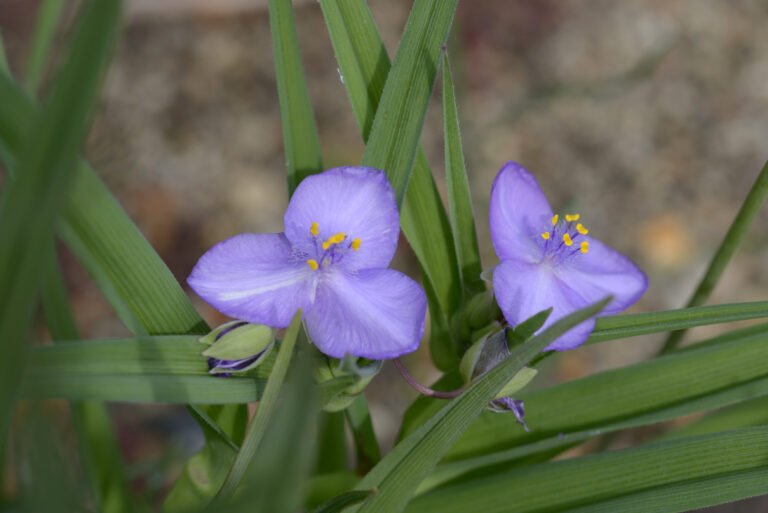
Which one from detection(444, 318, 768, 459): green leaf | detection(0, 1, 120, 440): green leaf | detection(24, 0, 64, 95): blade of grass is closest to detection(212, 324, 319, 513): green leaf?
detection(0, 1, 120, 440): green leaf

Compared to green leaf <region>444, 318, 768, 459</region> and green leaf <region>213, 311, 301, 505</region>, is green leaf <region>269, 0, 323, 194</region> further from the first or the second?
green leaf <region>444, 318, 768, 459</region>

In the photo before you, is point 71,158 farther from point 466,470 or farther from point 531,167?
point 531,167

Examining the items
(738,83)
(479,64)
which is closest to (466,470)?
(479,64)

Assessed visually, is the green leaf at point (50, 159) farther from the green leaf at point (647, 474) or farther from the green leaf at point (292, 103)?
the green leaf at point (647, 474)

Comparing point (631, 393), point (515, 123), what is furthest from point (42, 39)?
point (515, 123)

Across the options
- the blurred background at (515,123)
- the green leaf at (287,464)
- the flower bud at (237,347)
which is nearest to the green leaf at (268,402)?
the flower bud at (237,347)

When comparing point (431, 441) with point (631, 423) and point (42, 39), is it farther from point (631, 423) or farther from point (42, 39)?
point (42, 39)
